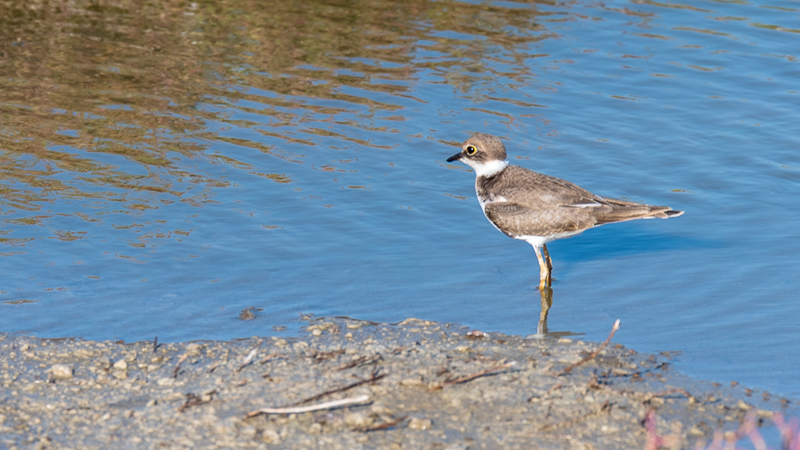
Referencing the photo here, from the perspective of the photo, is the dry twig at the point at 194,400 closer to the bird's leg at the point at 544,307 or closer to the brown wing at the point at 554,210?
the bird's leg at the point at 544,307

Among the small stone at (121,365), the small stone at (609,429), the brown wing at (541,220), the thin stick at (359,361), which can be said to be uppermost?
the brown wing at (541,220)

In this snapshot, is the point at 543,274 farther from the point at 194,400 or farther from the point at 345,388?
the point at 194,400

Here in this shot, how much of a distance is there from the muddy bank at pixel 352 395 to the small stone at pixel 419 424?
1 cm

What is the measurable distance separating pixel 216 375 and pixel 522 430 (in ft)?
9.25

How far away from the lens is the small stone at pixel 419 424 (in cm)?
729

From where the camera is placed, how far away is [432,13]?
21.2m

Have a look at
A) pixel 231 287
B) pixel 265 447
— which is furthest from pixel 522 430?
pixel 231 287

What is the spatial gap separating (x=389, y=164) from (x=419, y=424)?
745 centimetres

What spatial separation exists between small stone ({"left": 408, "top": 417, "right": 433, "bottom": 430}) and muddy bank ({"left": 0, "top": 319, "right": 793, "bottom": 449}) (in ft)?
0.04

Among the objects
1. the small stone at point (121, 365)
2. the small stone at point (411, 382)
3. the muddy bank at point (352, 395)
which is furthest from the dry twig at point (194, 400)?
the small stone at point (411, 382)

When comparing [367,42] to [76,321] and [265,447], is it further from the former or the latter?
[265,447]

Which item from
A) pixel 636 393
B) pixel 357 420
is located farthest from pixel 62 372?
pixel 636 393

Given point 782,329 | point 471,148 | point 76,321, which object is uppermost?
point 471,148

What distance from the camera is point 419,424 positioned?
731 centimetres
